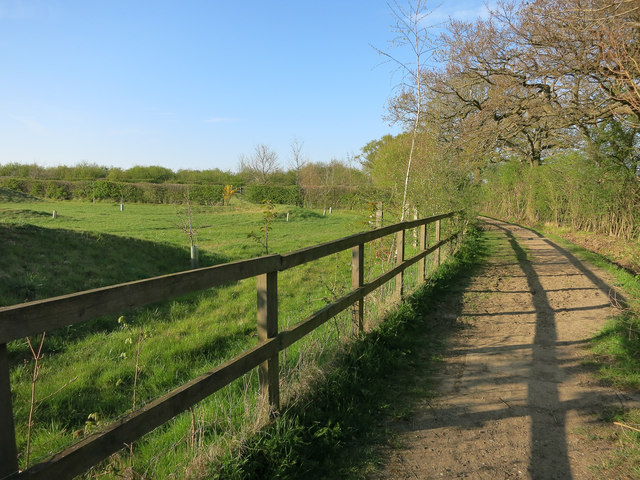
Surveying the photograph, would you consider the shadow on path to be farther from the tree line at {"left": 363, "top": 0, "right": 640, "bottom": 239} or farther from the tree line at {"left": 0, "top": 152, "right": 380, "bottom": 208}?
the tree line at {"left": 0, "top": 152, "right": 380, "bottom": 208}

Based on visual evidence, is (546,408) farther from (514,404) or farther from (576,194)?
(576,194)

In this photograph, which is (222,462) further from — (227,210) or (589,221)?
(227,210)

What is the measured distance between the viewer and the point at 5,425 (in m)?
1.49

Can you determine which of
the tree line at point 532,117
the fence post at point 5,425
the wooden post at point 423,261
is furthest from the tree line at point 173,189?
the fence post at point 5,425

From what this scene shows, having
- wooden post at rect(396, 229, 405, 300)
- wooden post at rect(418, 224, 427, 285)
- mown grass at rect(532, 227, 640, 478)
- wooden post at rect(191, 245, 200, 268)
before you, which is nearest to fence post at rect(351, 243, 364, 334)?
wooden post at rect(396, 229, 405, 300)

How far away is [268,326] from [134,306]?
1.07 meters

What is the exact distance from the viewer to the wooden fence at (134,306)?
4.96 ft

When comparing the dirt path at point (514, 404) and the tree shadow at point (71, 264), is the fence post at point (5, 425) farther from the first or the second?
the tree shadow at point (71, 264)

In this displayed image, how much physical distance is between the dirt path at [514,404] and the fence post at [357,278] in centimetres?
98

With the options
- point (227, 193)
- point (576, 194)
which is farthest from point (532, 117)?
point (227, 193)

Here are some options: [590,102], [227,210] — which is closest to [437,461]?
[590,102]

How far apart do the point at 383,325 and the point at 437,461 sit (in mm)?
2254

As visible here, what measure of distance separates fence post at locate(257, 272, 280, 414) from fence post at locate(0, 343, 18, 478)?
1510 mm

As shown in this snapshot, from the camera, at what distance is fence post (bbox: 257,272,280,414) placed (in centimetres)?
284
